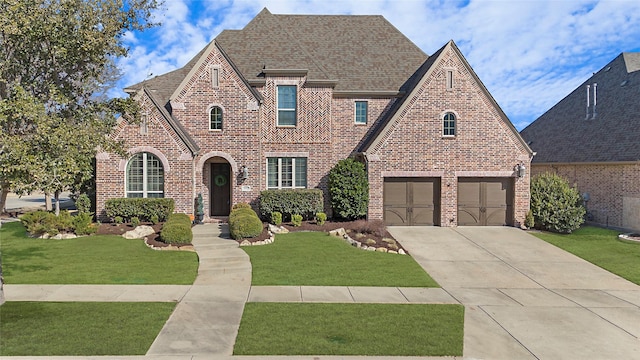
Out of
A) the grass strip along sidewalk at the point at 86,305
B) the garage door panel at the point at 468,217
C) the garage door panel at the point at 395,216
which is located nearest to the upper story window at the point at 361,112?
the garage door panel at the point at 395,216

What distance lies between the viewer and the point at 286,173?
18.4 meters

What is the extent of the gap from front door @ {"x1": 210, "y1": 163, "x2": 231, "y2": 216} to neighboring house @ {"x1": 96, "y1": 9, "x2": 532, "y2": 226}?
0.17 feet

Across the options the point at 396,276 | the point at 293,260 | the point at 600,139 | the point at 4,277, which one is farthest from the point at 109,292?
the point at 600,139

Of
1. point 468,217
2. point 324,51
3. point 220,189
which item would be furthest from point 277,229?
point 324,51

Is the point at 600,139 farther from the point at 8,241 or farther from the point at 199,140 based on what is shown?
the point at 8,241

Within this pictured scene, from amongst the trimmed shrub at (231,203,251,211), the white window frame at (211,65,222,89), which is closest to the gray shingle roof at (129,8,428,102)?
the white window frame at (211,65,222,89)

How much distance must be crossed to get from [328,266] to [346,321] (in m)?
3.89

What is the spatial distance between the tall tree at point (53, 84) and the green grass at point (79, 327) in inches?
96.4

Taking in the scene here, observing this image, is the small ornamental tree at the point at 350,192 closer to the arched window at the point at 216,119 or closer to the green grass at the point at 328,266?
the green grass at the point at 328,266

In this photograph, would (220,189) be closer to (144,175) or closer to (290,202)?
(144,175)

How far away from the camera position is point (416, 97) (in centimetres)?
1706

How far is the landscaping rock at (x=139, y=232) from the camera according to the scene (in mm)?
13945

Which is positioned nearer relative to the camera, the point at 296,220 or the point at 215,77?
the point at 296,220

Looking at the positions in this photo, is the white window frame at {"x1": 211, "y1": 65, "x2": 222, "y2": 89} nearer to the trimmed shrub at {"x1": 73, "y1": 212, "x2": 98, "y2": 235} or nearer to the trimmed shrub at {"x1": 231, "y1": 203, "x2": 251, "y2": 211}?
the trimmed shrub at {"x1": 231, "y1": 203, "x2": 251, "y2": 211}
